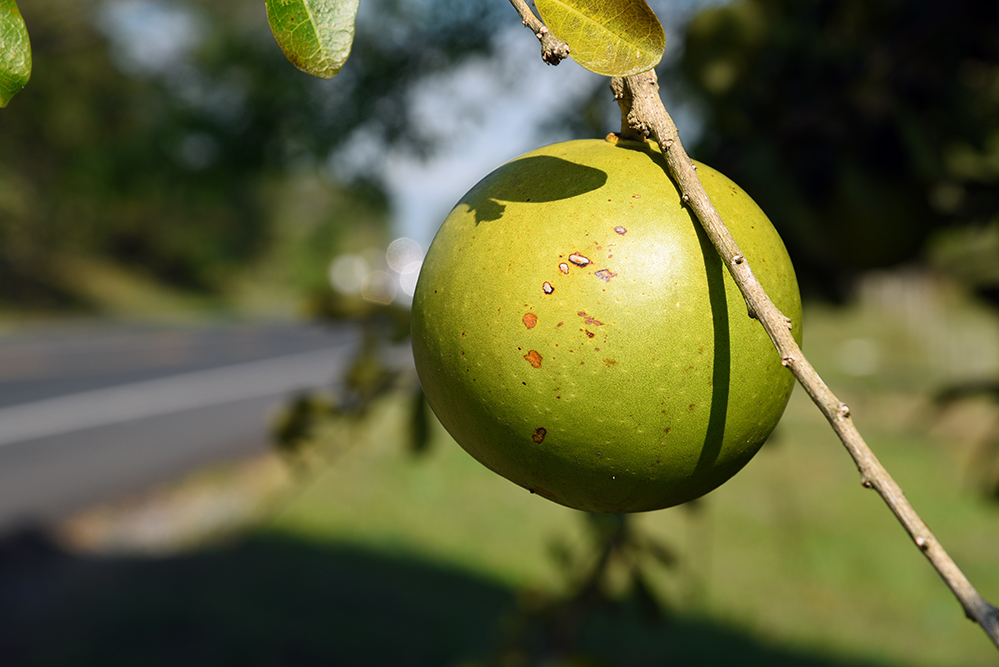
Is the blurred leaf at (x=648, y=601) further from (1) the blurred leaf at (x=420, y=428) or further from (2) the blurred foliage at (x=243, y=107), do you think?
(2) the blurred foliage at (x=243, y=107)

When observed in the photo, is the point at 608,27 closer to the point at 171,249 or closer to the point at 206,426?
the point at 206,426

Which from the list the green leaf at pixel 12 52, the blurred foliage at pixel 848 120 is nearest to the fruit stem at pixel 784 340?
the green leaf at pixel 12 52

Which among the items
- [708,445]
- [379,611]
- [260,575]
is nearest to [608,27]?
[708,445]

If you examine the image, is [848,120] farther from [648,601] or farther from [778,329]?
[778,329]

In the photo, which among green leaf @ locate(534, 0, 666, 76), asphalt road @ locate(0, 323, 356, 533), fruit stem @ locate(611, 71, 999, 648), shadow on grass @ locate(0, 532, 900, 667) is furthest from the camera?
asphalt road @ locate(0, 323, 356, 533)

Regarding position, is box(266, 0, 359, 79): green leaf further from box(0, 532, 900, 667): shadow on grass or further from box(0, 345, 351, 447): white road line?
box(0, 345, 351, 447): white road line

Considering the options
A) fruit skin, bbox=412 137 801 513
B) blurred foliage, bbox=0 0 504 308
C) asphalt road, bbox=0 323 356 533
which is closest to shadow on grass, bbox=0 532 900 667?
asphalt road, bbox=0 323 356 533

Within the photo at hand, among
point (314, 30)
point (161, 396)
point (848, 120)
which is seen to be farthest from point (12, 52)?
point (161, 396)
